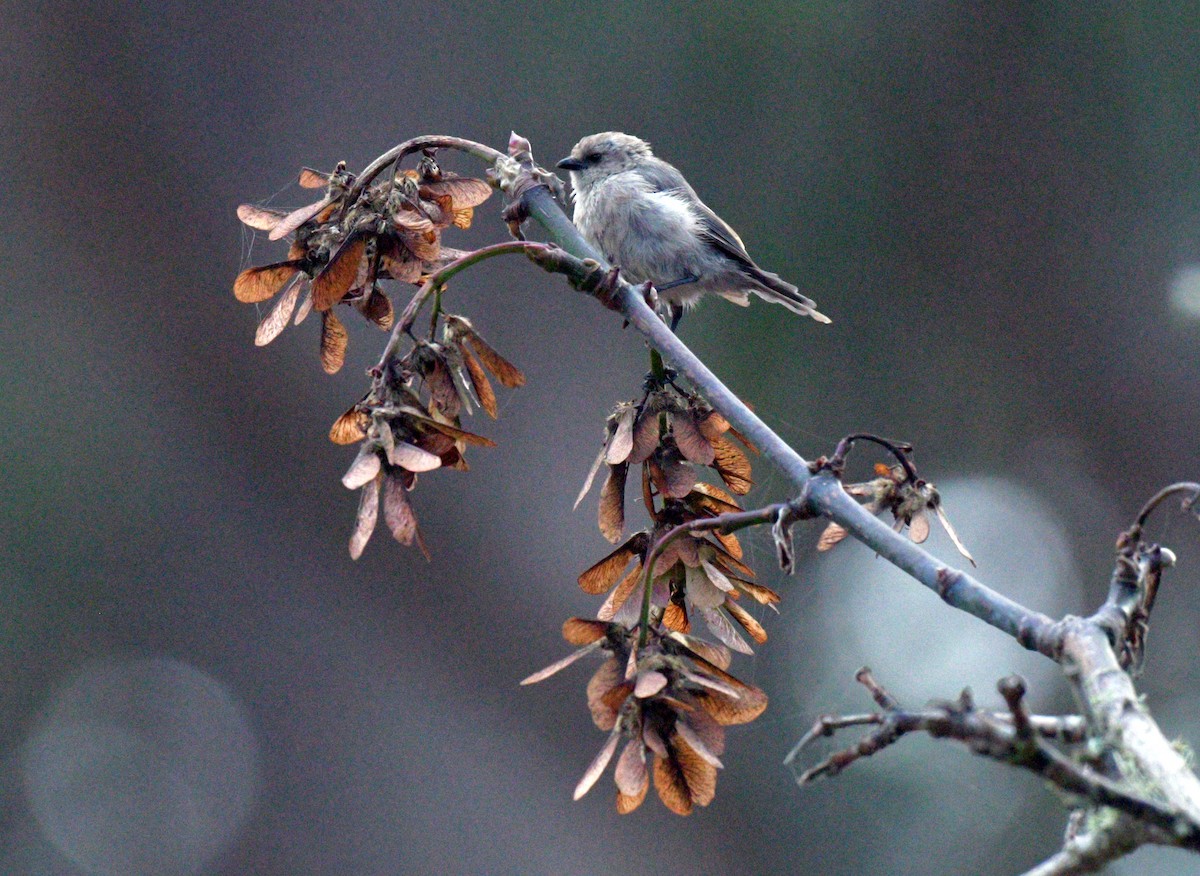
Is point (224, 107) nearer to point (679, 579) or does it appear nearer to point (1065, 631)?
point (679, 579)

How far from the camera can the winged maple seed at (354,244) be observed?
4.14ft

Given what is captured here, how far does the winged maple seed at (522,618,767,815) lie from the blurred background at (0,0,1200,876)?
4.30 m

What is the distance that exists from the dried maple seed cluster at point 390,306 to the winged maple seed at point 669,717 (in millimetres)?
221

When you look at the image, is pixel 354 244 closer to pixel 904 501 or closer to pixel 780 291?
pixel 904 501

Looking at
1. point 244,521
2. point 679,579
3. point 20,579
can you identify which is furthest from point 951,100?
point 679,579

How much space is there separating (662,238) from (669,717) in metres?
2.36

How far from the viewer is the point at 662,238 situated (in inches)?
130

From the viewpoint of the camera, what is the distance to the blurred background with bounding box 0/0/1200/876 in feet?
18.3

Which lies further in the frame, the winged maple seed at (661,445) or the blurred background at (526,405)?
the blurred background at (526,405)

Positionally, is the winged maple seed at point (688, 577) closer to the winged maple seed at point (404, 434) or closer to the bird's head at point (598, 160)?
the winged maple seed at point (404, 434)

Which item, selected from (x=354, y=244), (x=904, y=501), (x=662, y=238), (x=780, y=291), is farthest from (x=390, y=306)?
(x=780, y=291)

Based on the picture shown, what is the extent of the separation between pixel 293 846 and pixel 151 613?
134cm

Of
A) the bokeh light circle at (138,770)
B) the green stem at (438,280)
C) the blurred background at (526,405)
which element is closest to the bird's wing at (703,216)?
the blurred background at (526,405)

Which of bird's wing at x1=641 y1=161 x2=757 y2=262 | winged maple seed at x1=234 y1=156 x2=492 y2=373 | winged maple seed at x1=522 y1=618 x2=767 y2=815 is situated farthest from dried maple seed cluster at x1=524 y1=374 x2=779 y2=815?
bird's wing at x1=641 y1=161 x2=757 y2=262
